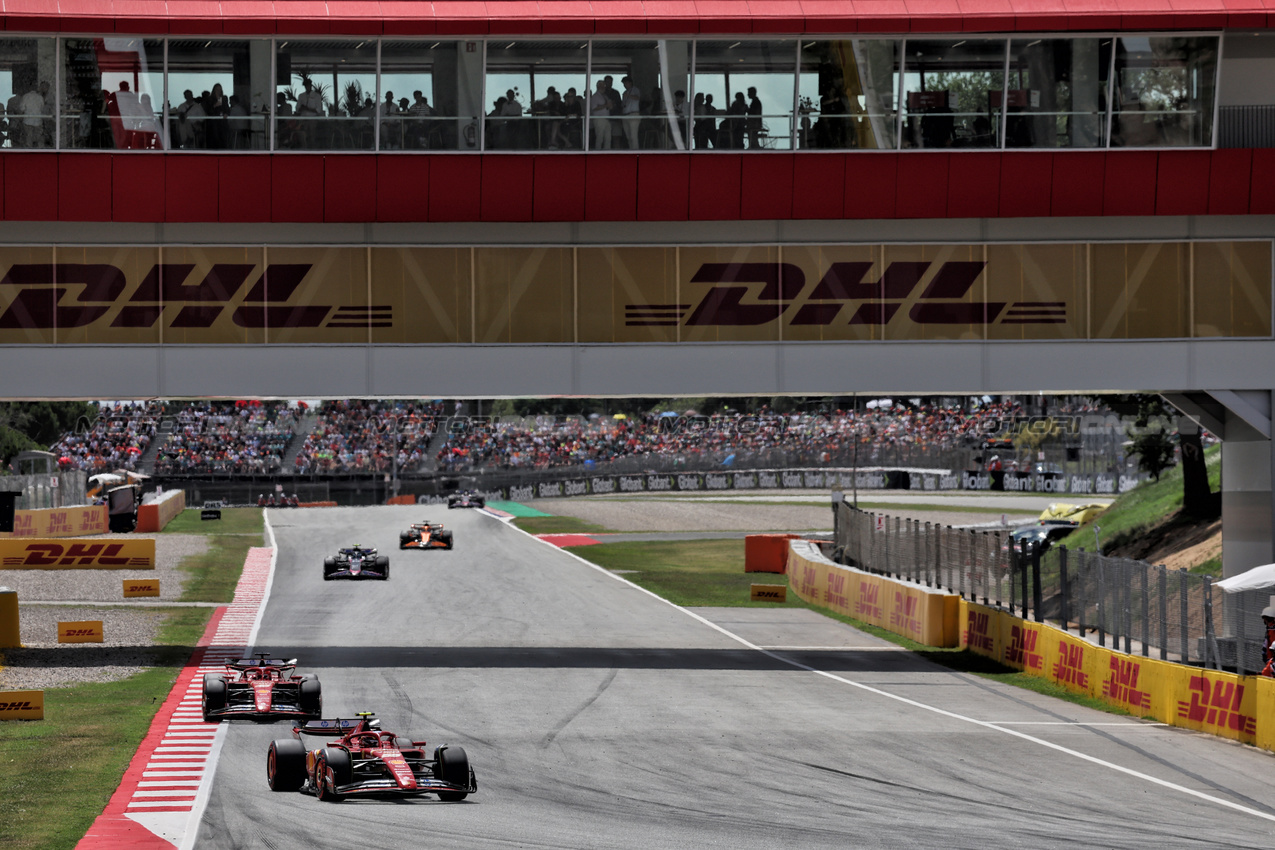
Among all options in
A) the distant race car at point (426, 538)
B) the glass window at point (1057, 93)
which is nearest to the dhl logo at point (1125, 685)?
the glass window at point (1057, 93)

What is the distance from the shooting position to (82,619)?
31.4 metres

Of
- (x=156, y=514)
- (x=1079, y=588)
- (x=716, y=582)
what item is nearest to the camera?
(x=1079, y=588)

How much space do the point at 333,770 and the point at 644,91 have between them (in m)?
13.9

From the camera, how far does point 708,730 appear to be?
1850 cm

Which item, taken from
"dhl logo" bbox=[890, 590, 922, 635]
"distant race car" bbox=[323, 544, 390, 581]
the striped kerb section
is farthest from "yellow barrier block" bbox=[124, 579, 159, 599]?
"dhl logo" bbox=[890, 590, 922, 635]

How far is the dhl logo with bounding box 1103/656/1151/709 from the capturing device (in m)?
20.2

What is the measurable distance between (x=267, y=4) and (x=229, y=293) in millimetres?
4806

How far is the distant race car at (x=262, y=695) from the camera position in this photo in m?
18.3

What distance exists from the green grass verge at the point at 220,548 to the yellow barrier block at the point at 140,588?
98 cm

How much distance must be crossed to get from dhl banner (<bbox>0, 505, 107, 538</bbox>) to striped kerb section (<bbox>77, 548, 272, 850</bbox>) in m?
26.8

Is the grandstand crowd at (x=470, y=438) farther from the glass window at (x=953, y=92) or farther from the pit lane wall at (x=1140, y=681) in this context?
the glass window at (x=953, y=92)

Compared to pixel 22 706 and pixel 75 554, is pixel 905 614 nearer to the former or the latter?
pixel 22 706

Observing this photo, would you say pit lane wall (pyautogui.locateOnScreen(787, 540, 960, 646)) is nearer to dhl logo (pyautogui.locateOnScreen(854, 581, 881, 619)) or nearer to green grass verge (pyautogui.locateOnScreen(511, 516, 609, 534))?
dhl logo (pyautogui.locateOnScreen(854, 581, 881, 619))

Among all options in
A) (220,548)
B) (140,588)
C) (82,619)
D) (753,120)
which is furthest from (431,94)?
(220,548)
